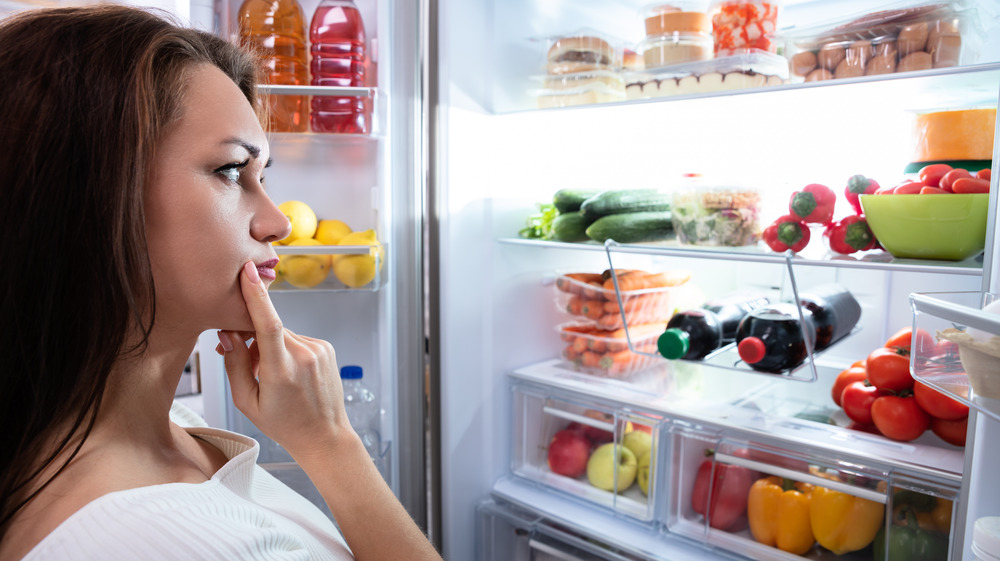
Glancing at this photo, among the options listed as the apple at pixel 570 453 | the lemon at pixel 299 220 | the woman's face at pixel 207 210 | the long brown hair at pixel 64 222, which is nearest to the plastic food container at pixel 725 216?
the apple at pixel 570 453

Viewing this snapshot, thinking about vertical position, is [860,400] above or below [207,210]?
below

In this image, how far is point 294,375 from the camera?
2.66 feet

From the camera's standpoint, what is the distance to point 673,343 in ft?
4.63

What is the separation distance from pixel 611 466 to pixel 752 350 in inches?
21.0

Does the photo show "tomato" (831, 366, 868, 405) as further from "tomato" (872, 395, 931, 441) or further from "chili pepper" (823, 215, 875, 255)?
"chili pepper" (823, 215, 875, 255)

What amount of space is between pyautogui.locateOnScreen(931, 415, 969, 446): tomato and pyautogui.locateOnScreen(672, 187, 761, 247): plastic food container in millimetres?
480

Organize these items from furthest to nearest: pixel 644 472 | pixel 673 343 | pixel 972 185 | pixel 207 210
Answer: pixel 644 472
pixel 673 343
pixel 972 185
pixel 207 210

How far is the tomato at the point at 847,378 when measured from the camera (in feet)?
4.65

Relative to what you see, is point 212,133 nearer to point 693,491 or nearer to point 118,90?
point 118,90

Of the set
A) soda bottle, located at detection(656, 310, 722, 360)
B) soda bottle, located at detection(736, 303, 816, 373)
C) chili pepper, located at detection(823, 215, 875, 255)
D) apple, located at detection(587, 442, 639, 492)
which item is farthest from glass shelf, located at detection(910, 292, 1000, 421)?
apple, located at detection(587, 442, 639, 492)

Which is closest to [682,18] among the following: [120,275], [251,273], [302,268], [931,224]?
[931,224]

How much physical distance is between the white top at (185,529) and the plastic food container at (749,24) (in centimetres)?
118

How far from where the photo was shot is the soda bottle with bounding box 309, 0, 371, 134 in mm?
1510

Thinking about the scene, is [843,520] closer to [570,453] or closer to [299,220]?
[570,453]
